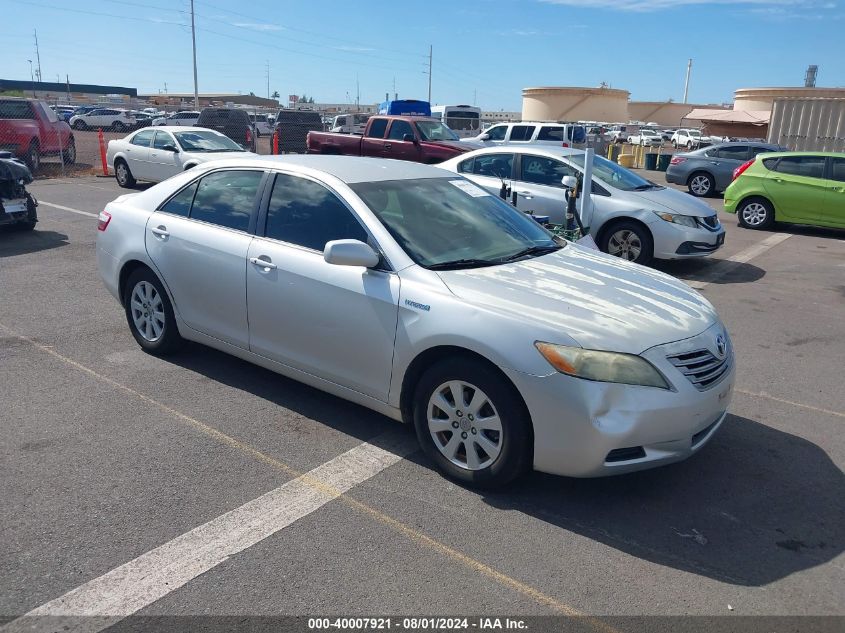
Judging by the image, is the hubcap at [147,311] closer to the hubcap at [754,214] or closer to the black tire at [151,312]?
the black tire at [151,312]

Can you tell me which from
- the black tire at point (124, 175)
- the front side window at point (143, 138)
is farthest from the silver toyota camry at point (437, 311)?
the black tire at point (124, 175)

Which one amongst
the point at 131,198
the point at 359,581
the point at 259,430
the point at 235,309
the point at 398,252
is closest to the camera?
the point at 359,581

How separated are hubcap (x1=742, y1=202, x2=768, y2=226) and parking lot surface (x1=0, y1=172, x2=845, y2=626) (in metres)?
8.74

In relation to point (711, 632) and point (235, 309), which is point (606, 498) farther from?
point (235, 309)

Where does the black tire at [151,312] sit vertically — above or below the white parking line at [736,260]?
above

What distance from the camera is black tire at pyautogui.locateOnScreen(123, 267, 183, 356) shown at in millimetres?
5348

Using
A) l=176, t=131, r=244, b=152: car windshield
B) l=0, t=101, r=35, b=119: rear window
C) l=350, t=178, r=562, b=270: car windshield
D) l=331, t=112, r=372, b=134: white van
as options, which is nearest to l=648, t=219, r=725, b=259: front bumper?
l=350, t=178, r=562, b=270: car windshield

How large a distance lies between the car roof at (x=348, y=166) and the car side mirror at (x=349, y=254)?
0.71 metres

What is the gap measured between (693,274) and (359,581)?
25.9 feet

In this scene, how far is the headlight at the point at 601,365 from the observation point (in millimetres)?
3410

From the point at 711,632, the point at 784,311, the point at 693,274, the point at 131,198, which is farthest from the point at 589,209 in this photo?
the point at 711,632

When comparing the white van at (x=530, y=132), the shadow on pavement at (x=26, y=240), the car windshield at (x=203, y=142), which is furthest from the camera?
the white van at (x=530, y=132)

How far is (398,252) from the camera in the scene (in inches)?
161

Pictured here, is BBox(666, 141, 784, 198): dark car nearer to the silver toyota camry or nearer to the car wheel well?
the silver toyota camry
